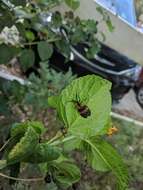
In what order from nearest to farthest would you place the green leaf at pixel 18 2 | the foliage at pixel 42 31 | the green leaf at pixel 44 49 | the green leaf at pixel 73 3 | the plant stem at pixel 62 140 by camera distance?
the plant stem at pixel 62 140 → the green leaf at pixel 18 2 → the green leaf at pixel 73 3 → the foliage at pixel 42 31 → the green leaf at pixel 44 49

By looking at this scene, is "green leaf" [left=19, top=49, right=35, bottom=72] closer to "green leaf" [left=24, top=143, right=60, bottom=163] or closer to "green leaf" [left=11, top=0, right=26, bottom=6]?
"green leaf" [left=11, top=0, right=26, bottom=6]

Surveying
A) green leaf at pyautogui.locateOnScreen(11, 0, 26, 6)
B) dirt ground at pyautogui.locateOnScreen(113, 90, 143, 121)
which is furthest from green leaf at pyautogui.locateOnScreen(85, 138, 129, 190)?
dirt ground at pyautogui.locateOnScreen(113, 90, 143, 121)

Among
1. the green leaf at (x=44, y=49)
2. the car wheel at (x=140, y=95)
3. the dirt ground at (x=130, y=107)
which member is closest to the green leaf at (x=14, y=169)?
the green leaf at (x=44, y=49)

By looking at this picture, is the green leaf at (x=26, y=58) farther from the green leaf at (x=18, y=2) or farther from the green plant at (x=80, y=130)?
the green plant at (x=80, y=130)

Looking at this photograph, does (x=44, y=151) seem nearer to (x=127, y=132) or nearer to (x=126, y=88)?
(x=127, y=132)

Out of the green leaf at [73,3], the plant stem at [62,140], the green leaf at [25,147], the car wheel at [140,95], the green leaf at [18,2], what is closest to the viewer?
the green leaf at [25,147]

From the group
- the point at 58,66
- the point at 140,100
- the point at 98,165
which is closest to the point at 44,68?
the point at 58,66
